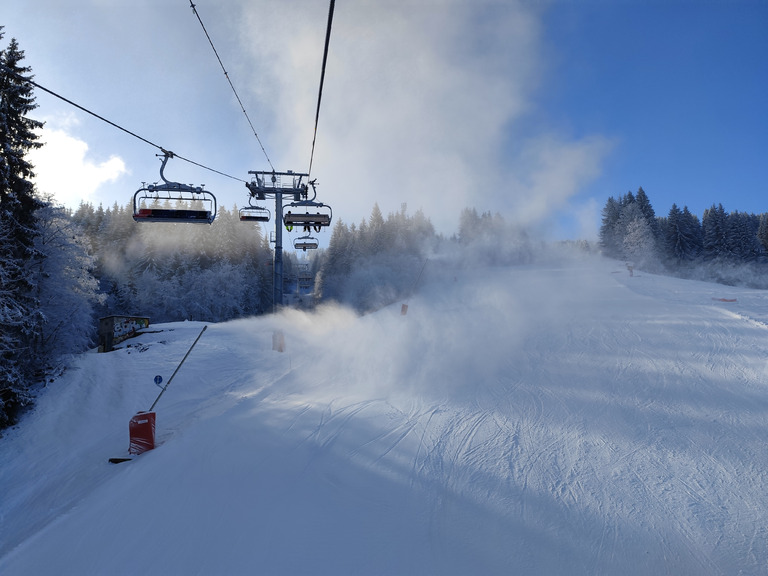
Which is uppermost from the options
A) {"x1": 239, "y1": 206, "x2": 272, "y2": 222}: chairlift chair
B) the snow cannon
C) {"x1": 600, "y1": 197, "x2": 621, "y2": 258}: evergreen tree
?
{"x1": 600, "y1": 197, "x2": 621, "y2": 258}: evergreen tree

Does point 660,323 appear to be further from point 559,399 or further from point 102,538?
point 102,538

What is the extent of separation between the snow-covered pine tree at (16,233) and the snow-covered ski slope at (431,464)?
55.6 inches

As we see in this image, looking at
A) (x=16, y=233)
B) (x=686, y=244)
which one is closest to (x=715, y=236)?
(x=686, y=244)

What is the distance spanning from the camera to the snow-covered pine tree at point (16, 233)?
486 inches

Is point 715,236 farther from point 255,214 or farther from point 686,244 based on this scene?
point 255,214

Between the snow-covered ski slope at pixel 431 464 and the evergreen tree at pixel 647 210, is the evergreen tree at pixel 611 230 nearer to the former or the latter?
the evergreen tree at pixel 647 210

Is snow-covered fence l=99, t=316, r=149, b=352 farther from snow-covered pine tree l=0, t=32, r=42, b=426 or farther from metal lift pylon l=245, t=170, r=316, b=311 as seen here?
metal lift pylon l=245, t=170, r=316, b=311

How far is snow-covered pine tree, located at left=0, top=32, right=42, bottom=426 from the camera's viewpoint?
1234cm

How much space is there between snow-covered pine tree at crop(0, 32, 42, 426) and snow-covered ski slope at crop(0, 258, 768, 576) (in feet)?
4.63

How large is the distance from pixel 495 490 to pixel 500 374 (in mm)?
5501

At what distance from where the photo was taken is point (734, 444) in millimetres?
6516

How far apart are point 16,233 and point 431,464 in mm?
20125

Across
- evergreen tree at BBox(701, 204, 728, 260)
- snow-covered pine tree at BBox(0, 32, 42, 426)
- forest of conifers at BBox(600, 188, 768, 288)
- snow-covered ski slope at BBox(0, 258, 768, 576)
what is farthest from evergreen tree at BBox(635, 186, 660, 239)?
snow-covered pine tree at BBox(0, 32, 42, 426)

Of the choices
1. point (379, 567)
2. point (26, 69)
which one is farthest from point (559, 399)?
point (26, 69)
